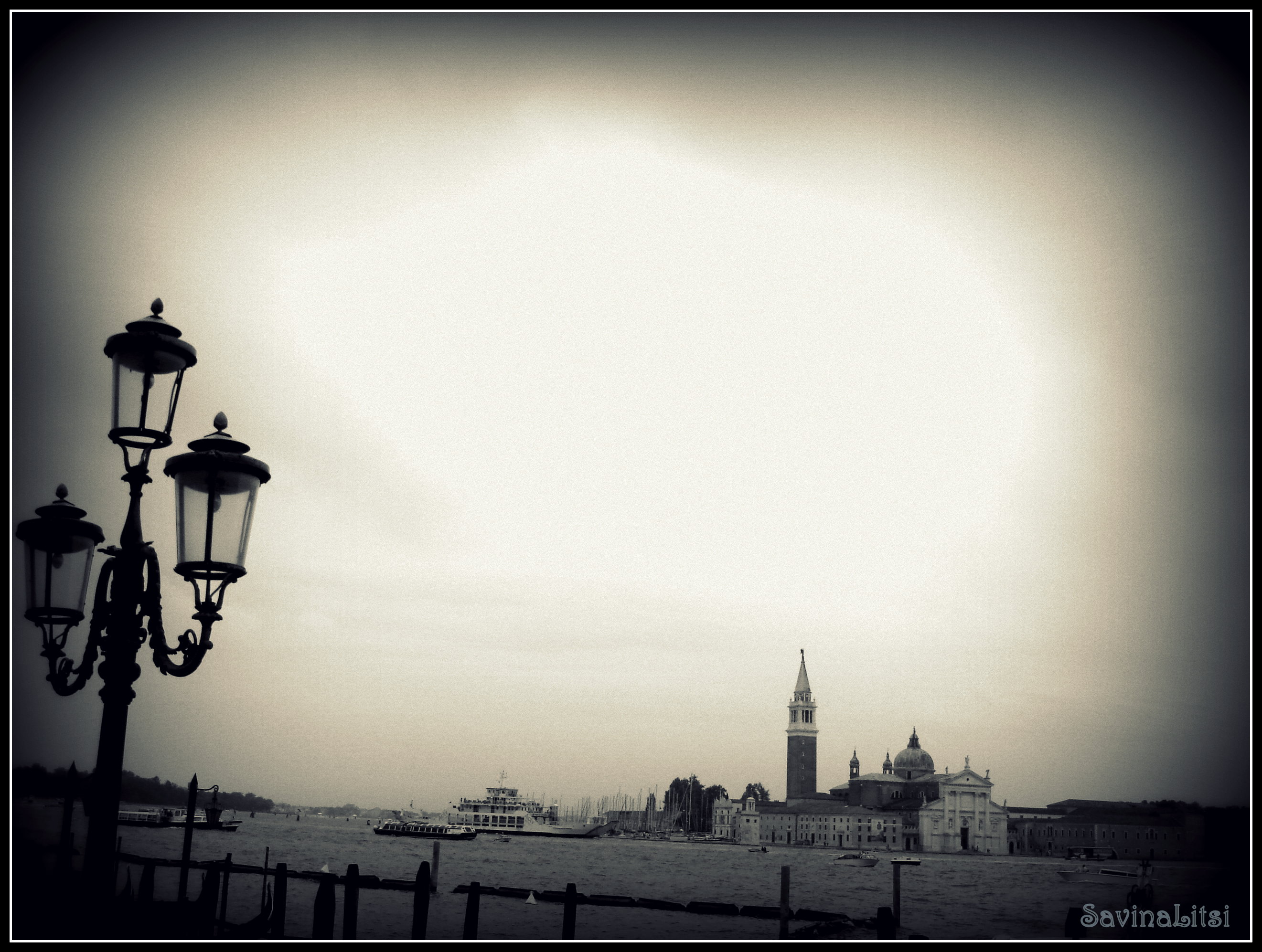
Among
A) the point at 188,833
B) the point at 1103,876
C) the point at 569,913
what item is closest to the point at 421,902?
the point at 569,913

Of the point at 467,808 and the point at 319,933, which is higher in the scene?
the point at 319,933

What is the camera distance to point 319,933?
39.8 feet

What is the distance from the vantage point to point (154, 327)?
144 inches

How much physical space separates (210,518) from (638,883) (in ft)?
118

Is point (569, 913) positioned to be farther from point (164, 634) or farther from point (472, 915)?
point (164, 634)

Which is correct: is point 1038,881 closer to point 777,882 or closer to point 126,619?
point 777,882

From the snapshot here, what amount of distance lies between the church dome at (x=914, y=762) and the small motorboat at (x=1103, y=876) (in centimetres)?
2657

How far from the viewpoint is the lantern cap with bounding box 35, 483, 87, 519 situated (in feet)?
13.2

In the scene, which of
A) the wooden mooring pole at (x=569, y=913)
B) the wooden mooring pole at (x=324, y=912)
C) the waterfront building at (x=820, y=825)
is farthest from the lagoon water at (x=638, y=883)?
the wooden mooring pole at (x=569, y=913)

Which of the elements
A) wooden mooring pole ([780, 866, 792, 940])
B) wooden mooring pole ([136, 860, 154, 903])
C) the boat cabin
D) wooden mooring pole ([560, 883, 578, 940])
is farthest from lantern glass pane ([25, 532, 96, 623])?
the boat cabin

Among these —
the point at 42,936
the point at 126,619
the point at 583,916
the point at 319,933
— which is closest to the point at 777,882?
the point at 583,916

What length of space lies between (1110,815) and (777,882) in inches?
1643

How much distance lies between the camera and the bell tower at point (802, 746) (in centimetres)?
8281

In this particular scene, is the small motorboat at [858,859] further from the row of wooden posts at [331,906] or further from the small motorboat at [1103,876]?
the row of wooden posts at [331,906]
